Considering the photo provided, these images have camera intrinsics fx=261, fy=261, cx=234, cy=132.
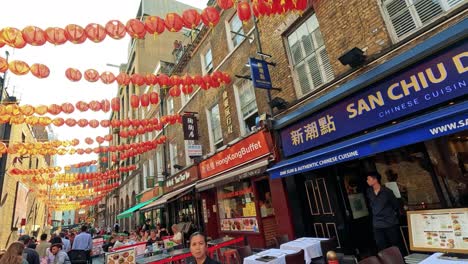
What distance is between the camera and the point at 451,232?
4.20 m

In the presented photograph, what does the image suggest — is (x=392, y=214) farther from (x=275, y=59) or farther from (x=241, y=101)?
(x=241, y=101)

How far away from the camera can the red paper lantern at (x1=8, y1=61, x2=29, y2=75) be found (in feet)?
23.9

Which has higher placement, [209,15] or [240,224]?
[209,15]

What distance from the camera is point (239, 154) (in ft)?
34.5

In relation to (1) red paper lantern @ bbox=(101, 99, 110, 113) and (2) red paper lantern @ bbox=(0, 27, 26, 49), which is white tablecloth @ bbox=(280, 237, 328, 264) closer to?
(2) red paper lantern @ bbox=(0, 27, 26, 49)

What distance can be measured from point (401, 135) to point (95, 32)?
7470mm

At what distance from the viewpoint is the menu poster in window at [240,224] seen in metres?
10.4

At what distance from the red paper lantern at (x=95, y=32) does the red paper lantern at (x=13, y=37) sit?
148cm

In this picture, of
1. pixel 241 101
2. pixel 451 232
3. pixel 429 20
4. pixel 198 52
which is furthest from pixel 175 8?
pixel 451 232

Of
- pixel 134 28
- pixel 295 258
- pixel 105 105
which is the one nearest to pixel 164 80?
pixel 105 105

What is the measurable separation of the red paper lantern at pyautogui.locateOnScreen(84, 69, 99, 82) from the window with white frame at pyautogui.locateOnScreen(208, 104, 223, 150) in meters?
6.05

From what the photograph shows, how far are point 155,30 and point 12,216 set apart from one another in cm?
2117

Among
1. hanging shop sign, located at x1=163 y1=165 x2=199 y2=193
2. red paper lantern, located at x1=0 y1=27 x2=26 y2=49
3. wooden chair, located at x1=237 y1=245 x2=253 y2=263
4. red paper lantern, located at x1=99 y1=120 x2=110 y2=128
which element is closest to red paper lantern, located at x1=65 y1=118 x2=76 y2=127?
red paper lantern, located at x1=99 y1=120 x2=110 y2=128

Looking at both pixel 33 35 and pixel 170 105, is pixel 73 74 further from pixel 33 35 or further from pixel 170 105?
pixel 170 105
